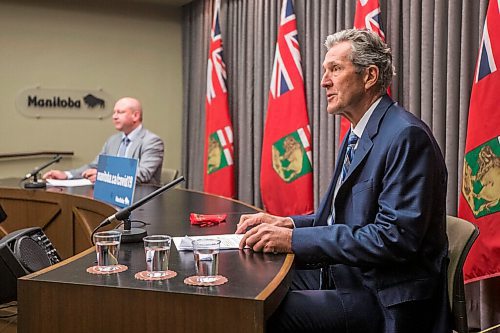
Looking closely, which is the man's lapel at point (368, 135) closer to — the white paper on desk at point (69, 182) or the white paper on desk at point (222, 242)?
the white paper on desk at point (222, 242)

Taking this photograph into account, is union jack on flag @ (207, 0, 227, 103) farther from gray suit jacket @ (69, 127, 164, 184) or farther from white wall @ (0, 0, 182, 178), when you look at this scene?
white wall @ (0, 0, 182, 178)

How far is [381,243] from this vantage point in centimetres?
159

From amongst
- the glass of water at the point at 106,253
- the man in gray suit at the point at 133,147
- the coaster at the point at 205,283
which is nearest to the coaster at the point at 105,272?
the glass of water at the point at 106,253

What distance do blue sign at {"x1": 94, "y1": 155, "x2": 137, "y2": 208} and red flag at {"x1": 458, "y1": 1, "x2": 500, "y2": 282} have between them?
5.00 ft

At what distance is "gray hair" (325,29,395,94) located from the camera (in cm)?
184

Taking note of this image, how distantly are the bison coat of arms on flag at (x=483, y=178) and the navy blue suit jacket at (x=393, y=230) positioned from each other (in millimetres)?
979

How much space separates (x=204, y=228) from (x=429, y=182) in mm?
901

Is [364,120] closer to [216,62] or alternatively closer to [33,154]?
[216,62]

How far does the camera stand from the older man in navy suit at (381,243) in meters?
1.61

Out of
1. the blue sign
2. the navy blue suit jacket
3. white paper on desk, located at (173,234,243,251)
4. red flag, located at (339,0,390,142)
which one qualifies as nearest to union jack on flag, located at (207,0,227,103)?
red flag, located at (339,0,390,142)

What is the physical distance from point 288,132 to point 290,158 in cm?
18

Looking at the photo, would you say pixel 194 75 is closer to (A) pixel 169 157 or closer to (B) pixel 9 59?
(A) pixel 169 157

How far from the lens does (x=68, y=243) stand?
11.8ft

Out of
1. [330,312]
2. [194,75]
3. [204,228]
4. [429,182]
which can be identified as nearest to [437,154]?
[429,182]
